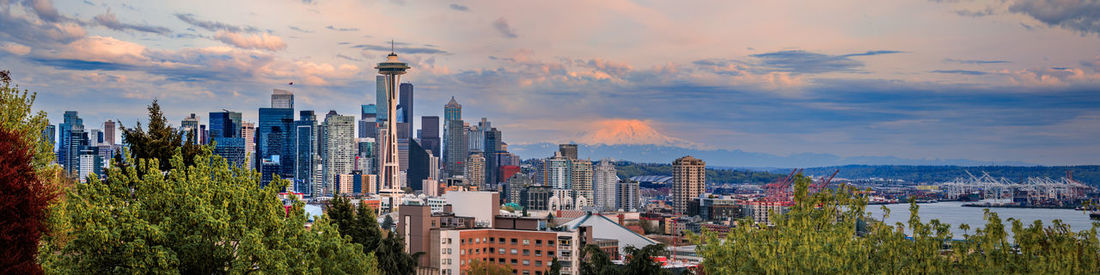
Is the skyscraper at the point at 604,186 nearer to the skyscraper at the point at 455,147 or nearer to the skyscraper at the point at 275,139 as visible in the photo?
the skyscraper at the point at 275,139

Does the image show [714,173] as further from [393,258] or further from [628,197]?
[393,258]

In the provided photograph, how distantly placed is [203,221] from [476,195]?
1586 inches

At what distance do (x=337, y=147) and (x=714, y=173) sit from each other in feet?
230

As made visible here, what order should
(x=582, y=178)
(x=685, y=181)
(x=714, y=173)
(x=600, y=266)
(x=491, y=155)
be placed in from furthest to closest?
(x=491, y=155), (x=714, y=173), (x=582, y=178), (x=685, y=181), (x=600, y=266)

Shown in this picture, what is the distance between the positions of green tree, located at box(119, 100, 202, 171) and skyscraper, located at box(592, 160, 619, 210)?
12003 centimetres

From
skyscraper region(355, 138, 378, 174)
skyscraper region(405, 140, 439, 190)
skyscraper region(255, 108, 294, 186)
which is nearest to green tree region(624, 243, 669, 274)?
skyscraper region(255, 108, 294, 186)

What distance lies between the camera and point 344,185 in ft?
502

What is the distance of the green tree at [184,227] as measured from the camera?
29.9 feet

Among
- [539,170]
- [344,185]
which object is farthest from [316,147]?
[539,170]

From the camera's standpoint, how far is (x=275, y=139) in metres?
154

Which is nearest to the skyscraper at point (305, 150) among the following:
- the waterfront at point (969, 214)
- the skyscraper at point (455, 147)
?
the skyscraper at point (455, 147)

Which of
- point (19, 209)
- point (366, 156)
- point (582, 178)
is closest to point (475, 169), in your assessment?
point (366, 156)

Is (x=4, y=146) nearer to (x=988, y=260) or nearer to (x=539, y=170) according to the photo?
(x=988, y=260)

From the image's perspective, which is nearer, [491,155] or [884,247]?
[884,247]
